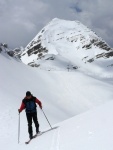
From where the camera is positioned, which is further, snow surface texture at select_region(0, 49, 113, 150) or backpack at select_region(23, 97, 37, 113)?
snow surface texture at select_region(0, 49, 113, 150)

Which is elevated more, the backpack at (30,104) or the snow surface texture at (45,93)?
the snow surface texture at (45,93)

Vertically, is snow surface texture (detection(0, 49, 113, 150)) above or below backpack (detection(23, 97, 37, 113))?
above

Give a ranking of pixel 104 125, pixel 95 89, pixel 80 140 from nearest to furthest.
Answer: pixel 80 140
pixel 104 125
pixel 95 89

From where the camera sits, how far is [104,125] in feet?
35.2

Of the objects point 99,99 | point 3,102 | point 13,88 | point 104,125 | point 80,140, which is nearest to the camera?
point 80,140

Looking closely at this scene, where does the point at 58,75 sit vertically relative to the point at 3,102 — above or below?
above

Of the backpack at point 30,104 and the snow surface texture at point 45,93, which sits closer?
the backpack at point 30,104

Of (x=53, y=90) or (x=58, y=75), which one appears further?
(x=58, y=75)

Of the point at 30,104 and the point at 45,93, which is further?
the point at 45,93

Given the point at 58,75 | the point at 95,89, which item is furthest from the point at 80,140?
the point at 58,75

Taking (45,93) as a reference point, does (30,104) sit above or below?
below

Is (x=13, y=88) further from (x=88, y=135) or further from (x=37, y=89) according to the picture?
(x=88, y=135)

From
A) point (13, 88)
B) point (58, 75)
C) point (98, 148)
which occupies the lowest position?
point (98, 148)

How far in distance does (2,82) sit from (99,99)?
18465mm
